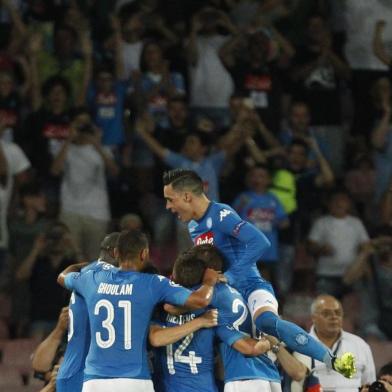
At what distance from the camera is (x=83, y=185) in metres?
13.6

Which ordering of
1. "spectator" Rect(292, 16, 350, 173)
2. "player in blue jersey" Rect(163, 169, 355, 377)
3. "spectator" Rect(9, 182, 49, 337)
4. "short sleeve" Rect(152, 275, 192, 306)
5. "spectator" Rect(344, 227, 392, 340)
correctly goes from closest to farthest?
"short sleeve" Rect(152, 275, 192, 306) < "player in blue jersey" Rect(163, 169, 355, 377) < "spectator" Rect(9, 182, 49, 337) < "spectator" Rect(344, 227, 392, 340) < "spectator" Rect(292, 16, 350, 173)

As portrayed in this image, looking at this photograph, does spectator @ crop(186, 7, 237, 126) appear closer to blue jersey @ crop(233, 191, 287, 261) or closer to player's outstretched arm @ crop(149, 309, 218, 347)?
blue jersey @ crop(233, 191, 287, 261)

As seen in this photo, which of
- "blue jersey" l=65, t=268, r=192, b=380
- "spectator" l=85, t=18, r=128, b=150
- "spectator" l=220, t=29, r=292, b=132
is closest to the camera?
"blue jersey" l=65, t=268, r=192, b=380

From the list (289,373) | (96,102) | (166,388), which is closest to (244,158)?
(96,102)

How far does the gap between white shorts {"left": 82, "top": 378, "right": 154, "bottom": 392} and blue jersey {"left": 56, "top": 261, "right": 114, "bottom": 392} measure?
1.17 feet

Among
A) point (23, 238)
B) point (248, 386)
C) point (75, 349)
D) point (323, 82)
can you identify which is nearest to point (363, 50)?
point (323, 82)

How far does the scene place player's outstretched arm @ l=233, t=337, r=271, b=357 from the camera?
906 centimetres

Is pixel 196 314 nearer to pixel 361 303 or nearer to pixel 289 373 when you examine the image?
pixel 289 373

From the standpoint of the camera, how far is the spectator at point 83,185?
13.5 metres

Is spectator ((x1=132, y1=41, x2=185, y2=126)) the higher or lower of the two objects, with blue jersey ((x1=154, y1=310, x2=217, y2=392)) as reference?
higher

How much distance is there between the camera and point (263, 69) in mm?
14727

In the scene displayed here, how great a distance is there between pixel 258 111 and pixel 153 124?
1.18m

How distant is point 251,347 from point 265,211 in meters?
4.56

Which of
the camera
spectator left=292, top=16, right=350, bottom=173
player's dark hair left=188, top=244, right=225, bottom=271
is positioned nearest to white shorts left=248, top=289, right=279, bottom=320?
player's dark hair left=188, top=244, right=225, bottom=271
